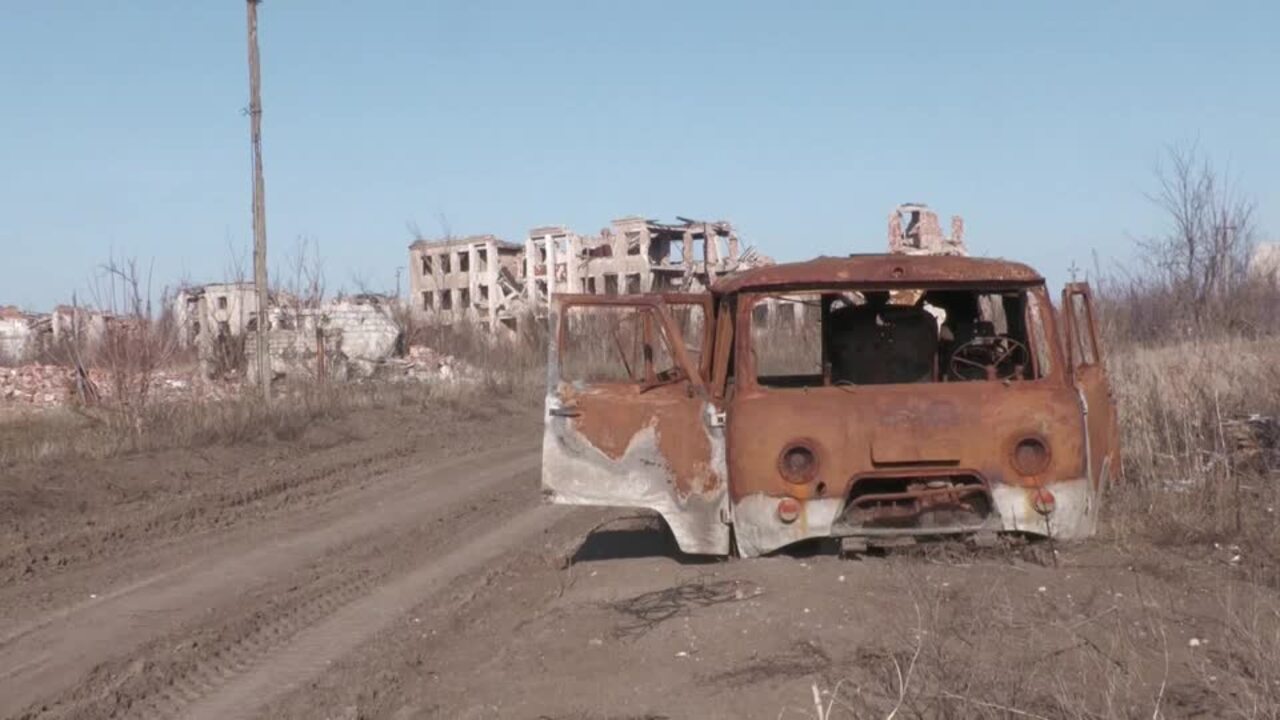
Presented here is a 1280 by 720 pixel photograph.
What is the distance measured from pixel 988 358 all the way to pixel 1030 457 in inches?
54.1

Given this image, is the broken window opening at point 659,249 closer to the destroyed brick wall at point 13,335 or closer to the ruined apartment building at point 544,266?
the ruined apartment building at point 544,266

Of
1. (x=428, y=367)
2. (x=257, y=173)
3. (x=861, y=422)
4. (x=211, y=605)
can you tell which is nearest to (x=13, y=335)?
(x=428, y=367)

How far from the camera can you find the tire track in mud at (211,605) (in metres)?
7.43

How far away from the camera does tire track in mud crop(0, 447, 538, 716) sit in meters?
7.43

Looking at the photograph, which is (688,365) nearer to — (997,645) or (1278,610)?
(997,645)

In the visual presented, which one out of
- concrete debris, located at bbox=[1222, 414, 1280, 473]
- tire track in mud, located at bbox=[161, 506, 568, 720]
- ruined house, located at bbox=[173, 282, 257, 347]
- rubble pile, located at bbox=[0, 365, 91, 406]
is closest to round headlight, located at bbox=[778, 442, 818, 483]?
tire track in mud, located at bbox=[161, 506, 568, 720]

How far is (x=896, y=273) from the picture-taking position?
27.0 feet

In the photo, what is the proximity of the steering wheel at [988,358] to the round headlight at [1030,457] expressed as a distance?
93 cm

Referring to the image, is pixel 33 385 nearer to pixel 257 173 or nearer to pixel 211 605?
pixel 257 173

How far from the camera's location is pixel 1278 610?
644 cm

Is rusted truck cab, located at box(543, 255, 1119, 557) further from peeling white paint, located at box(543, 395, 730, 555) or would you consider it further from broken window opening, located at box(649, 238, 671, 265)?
broken window opening, located at box(649, 238, 671, 265)

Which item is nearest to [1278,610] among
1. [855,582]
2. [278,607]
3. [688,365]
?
[855,582]

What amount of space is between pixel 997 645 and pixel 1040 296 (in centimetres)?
318

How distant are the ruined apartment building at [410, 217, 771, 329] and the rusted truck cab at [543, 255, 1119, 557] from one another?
29.5 meters
